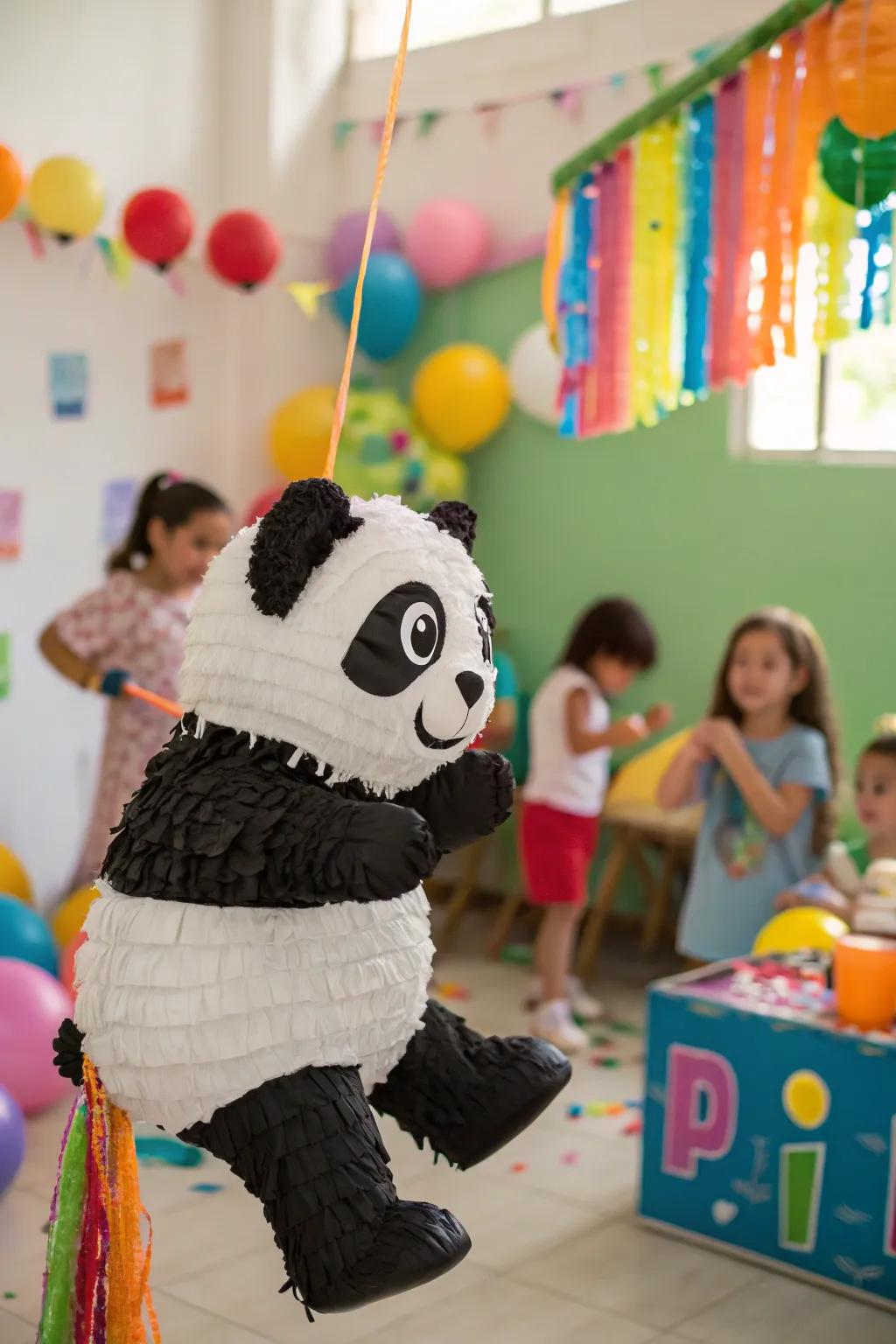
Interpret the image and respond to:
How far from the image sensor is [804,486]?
382 centimetres

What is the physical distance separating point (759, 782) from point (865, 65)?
139 cm

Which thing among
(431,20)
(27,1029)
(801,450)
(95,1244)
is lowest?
(27,1029)

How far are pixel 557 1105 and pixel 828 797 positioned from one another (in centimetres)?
79

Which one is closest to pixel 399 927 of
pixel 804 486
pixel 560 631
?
pixel 804 486

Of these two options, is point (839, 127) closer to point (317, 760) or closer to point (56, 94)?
point (317, 760)

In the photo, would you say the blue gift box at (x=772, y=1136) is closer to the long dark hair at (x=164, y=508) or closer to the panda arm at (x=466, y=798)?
the panda arm at (x=466, y=798)

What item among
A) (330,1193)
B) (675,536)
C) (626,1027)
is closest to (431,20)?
(675,536)

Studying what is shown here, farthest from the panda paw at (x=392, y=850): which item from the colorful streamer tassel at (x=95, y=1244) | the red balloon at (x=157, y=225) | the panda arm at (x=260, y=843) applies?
the red balloon at (x=157, y=225)

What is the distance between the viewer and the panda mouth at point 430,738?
1.30m

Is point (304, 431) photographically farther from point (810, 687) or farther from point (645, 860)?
point (810, 687)

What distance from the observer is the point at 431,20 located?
14.6ft

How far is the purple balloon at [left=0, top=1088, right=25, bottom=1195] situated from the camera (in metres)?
2.47

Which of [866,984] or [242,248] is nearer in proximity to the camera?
[866,984]

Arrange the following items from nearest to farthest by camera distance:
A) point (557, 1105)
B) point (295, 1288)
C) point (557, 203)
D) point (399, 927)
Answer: point (295, 1288) → point (399, 927) → point (557, 203) → point (557, 1105)
